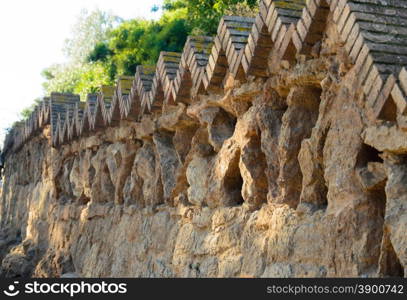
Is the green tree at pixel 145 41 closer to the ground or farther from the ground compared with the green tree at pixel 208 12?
farther from the ground

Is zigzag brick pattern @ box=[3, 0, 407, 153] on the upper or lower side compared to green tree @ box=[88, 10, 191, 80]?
lower

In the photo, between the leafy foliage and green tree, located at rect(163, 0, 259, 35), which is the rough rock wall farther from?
green tree, located at rect(163, 0, 259, 35)

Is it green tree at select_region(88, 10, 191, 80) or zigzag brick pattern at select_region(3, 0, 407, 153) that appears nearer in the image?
zigzag brick pattern at select_region(3, 0, 407, 153)

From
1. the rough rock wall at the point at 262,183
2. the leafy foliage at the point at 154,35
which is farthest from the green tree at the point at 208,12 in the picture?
the rough rock wall at the point at 262,183

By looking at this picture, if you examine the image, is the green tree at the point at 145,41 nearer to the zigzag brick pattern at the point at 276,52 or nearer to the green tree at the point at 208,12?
the green tree at the point at 208,12

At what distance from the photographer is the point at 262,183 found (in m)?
4.20

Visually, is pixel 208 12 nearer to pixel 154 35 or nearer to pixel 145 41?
pixel 154 35

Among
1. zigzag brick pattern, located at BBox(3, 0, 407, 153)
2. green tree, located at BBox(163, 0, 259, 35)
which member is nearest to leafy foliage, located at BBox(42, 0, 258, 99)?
green tree, located at BBox(163, 0, 259, 35)

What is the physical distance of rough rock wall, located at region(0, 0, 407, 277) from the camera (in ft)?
10.5

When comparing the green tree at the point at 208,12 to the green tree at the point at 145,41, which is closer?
the green tree at the point at 208,12

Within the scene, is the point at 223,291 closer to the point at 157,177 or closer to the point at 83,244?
the point at 157,177

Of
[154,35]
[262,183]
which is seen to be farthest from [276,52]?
[154,35]

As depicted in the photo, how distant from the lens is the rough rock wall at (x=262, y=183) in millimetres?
3211

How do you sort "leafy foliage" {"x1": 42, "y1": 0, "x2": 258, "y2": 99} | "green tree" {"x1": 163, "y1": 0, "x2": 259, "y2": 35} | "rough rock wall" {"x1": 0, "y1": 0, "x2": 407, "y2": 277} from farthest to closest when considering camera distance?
1. "leafy foliage" {"x1": 42, "y1": 0, "x2": 258, "y2": 99}
2. "green tree" {"x1": 163, "y1": 0, "x2": 259, "y2": 35}
3. "rough rock wall" {"x1": 0, "y1": 0, "x2": 407, "y2": 277}
